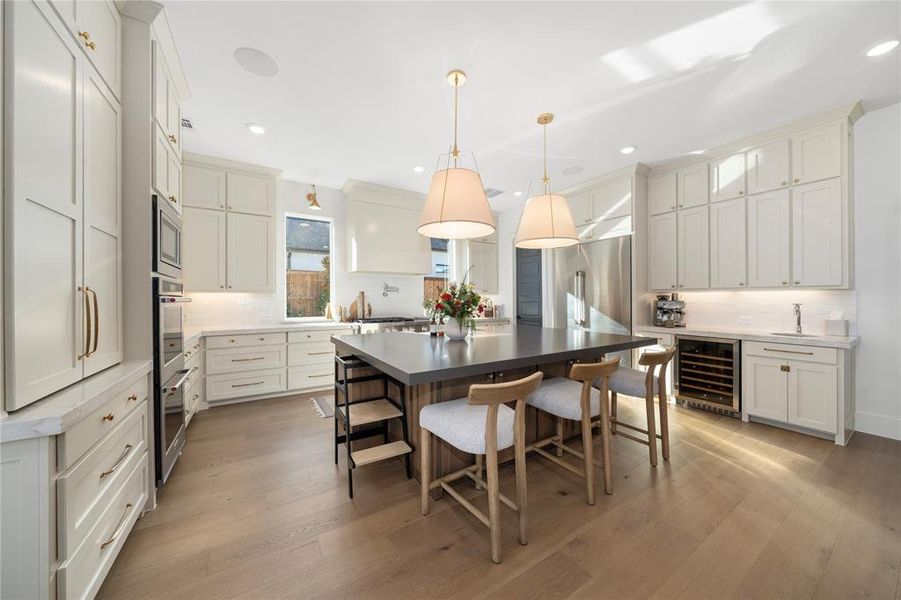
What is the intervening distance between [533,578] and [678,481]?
1351 millimetres

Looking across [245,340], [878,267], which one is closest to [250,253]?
[245,340]

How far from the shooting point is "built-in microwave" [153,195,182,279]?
1978 millimetres

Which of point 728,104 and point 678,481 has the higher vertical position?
point 728,104

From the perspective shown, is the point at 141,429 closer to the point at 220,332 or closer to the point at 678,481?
the point at 220,332

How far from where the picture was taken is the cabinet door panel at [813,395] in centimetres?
276

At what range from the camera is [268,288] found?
4.18m

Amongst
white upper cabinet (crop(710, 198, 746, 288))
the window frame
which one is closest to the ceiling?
white upper cabinet (crop(710, 198, 746, 288))

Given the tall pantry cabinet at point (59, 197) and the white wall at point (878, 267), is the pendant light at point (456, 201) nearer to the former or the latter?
the tall pantry cabinet at point (59, 197)

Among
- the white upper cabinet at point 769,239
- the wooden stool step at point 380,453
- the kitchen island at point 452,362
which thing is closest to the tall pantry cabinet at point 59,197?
the kitchen island at point 452,362

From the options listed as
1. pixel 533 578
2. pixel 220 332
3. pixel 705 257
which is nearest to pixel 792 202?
pixel 705 257

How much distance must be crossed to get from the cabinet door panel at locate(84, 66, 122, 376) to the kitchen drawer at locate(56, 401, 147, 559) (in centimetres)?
34

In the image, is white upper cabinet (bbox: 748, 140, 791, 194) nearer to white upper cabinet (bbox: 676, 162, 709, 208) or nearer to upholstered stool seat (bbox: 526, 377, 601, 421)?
white upper cabinet (bbox: 676, 162, 709, 208)

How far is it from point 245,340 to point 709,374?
16.5 ft

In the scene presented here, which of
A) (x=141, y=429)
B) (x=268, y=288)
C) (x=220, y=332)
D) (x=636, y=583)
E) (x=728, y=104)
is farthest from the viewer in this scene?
(x=268, y=288)
